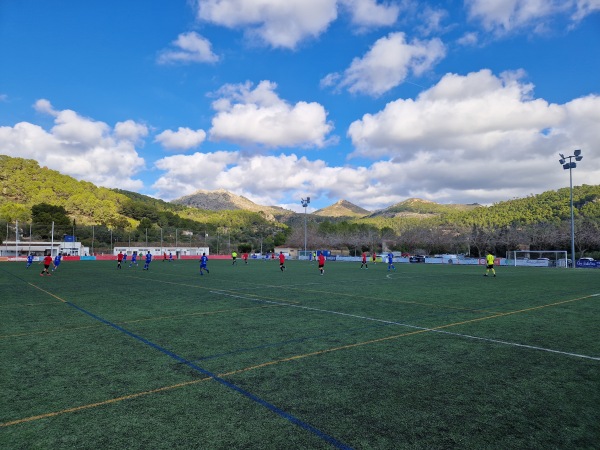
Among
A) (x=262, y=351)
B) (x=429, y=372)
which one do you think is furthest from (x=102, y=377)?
(x=429, y=372)

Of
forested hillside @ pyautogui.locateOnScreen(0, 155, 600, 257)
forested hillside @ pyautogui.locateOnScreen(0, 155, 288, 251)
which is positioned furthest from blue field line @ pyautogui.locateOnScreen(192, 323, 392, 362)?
forested hillside @ pyautogui.locateOnScreen(0, 155, 288, 251)

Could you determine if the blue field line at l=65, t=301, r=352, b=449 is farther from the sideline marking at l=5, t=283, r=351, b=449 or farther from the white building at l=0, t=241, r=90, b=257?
the white building at l=0, t=241, r=90, b=257

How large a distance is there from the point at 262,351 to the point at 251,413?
259cm

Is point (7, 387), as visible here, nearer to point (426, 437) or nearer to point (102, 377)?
point (102, 377)

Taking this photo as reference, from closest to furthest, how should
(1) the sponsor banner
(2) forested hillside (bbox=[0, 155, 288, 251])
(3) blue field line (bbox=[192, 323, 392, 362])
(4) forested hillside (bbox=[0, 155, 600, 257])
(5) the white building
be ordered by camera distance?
(3) blue field line (bbox=[192, 323, 392, 362]), (1) the sponsor banner, (5) the white building, (4) forested hillside (bbox=[0, 155, 600, 257]), (2) forested hillside (bbox=[0, 155, 288, 251])

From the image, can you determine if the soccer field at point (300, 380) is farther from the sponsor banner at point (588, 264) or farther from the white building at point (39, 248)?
the white building at point (39, 248)

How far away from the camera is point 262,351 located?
6816 millimetres

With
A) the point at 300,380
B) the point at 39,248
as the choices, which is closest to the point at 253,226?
the point at 39,248

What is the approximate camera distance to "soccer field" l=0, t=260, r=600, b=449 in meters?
3.77

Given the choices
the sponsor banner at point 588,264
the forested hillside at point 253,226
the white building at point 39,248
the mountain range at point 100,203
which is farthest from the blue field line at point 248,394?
the mountain range at point 100,203

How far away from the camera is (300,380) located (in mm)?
5316

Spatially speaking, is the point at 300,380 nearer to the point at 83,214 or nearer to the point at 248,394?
the point at 248,394

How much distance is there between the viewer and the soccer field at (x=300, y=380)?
12.4ft

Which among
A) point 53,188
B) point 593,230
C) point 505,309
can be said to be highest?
point 53,188
